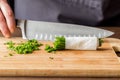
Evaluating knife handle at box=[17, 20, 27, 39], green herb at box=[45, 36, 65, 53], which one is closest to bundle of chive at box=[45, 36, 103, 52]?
green herb at box=[45, 36, 65, 53]

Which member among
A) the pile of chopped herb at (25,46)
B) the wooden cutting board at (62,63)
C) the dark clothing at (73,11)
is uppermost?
the dark clothing at (73,11)

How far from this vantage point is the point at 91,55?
0.99m

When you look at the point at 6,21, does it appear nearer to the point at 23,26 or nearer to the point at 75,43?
the point at 23,26

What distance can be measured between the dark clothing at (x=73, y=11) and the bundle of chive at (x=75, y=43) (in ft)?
0.77

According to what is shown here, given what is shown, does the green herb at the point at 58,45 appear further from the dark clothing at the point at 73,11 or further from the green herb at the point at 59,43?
the dark clothing at the point at 73,11

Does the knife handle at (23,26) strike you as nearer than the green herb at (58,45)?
No

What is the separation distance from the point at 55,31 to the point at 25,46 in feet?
0.49

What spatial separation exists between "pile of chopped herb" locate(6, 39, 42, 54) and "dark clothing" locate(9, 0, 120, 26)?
0.69 feet

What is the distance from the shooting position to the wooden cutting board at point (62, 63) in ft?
2.91

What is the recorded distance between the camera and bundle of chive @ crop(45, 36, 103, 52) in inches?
40.1

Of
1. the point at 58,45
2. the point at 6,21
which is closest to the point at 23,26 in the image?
the point at 6,21

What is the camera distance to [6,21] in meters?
1.17

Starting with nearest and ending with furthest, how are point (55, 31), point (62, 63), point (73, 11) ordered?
point (62, 63) < point (55, 31) < point (73, 11)

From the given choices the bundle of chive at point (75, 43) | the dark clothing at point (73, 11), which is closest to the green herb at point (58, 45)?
the bundle of chive at point (75, 43)
